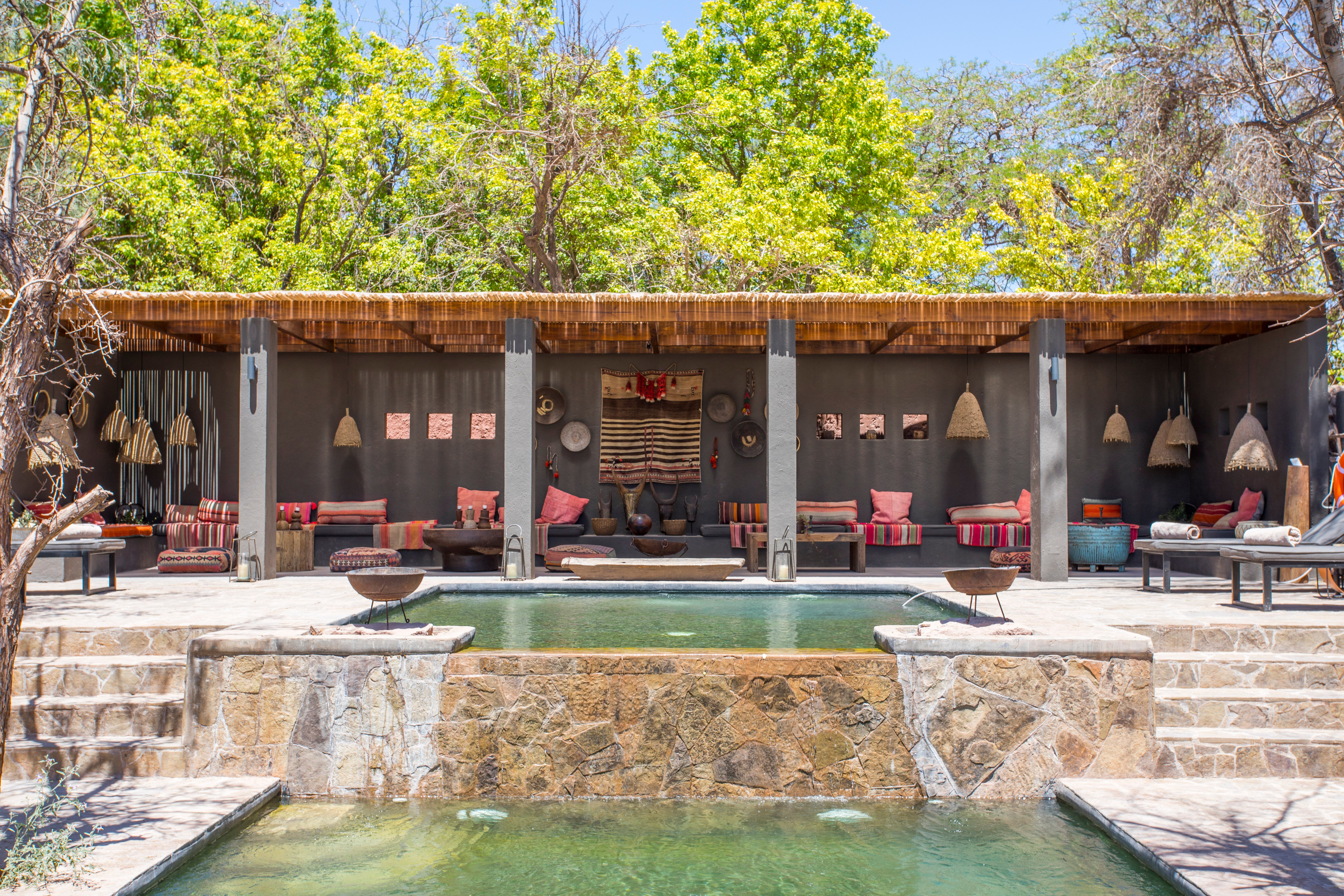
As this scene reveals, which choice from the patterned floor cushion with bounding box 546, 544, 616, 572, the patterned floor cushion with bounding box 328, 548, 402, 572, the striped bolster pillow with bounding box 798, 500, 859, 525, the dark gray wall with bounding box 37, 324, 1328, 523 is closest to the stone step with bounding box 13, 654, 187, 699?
the patterned floor cushion with bounding box 328, 548, 402, 572

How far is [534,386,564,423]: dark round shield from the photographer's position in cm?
1198

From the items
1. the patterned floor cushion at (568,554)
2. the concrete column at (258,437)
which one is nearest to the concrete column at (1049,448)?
the patterned floor cushion at (568,554)

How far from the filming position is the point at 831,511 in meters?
11.5

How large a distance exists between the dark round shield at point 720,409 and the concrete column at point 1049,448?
4043 mm

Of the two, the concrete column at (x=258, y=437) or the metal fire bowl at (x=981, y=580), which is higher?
the concrete column at (x=258, y=437)

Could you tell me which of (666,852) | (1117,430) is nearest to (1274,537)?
(1117,430)

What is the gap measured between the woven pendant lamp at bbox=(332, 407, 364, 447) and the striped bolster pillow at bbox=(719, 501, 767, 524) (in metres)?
4.46

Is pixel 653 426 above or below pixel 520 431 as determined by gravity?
above

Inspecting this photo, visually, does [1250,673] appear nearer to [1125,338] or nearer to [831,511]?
[1125,338]

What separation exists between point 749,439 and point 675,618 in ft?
17.8

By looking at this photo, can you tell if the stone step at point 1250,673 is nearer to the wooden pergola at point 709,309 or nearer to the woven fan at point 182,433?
the wooden pergola at point 709,309

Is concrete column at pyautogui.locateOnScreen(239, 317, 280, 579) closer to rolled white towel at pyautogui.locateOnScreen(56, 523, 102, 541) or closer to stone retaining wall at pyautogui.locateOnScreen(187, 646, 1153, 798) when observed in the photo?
rolled white towel at pyautogui.locateOnScreen(56, 523, 102, 541)

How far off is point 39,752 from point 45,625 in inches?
44.7

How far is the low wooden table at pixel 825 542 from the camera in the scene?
9.92m
